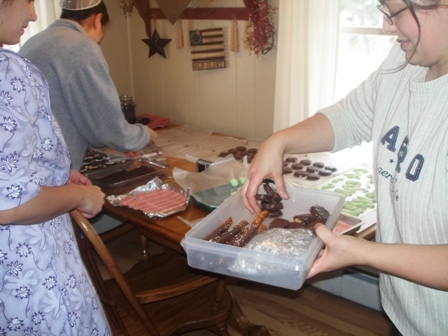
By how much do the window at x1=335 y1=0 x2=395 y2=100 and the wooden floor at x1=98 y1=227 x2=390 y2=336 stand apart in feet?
3.53

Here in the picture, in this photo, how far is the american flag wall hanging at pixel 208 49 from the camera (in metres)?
2.68

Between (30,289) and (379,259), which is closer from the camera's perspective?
(379,259)

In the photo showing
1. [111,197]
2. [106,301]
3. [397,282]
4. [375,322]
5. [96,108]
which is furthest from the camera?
[375,322]

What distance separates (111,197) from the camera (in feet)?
5.37

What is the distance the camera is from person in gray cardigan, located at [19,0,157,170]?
5.67 ft

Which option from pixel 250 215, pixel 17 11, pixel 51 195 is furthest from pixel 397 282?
pixel 17 11

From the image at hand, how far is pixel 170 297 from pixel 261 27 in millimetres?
1476

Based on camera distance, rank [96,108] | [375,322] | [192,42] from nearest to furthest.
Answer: [96,108] → [375,322] → [192,42]

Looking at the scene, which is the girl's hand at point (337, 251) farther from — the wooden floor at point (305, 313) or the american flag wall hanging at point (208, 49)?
the american flag wall hanging at point (208, 49)

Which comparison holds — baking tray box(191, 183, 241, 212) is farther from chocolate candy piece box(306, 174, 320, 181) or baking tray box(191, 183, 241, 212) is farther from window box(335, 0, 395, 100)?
window box(335, 0, 395, 100)

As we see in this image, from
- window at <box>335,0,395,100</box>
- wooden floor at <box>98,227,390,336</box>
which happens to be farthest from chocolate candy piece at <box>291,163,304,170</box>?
wooden floor at <box>98,227,390,336</box>

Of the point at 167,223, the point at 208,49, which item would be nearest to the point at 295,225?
the point at 167,223

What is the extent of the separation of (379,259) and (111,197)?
1090 millimetres

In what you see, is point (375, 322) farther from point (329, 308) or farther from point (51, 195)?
point (51, 195)
